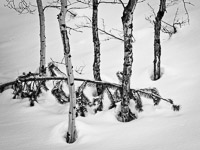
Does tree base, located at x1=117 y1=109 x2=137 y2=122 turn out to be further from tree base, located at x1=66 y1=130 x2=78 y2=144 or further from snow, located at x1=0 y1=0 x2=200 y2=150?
tree base, located at x1=66 y1=130 x2=78 y2=144

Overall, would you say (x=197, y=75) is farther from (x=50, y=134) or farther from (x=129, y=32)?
(x=50, y=134)

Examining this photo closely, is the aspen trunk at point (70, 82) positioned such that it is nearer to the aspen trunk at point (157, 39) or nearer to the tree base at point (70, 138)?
the tree base at point (70, 138)

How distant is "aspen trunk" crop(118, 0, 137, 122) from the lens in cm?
389

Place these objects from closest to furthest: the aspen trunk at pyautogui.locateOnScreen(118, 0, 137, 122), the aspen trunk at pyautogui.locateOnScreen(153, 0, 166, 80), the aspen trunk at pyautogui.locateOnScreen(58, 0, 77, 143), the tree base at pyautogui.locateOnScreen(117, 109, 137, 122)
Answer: the aspen trunk at pyautogui.locateOnScreen(58, 0, 77, 143), the aspen trunk at pyautogui.locateOnScreen(118, 0, 137, 122), the tree base at pyautogui.locateOnScreen(117, 109, 137, 122), the aspen trunk at pyautogui.locateOnScreen(153, 0, 166, 80)

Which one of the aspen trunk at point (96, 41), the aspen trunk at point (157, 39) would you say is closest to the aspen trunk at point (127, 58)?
the aspen trunk at point (96, 41)

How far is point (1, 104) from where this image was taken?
6035 mm

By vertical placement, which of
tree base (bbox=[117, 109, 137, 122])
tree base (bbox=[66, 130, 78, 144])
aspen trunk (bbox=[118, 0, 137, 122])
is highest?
aspen trunk (bbox=[118, 0, 137, 122])

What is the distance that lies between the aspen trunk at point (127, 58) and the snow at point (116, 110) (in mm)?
226

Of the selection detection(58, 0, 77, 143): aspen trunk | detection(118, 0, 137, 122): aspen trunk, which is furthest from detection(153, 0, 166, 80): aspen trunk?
detection(58, 0, 77, 143): aspen trunk

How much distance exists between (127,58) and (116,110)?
1199mm

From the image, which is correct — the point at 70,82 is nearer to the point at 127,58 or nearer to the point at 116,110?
the point at 127,58

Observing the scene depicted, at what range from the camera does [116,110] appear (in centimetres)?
477

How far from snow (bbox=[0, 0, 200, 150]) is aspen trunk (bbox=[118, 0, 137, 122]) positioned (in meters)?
0.23

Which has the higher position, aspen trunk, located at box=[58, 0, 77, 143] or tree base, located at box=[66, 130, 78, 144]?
aspen trunk, located at box=[58, 0, 77, 143]
